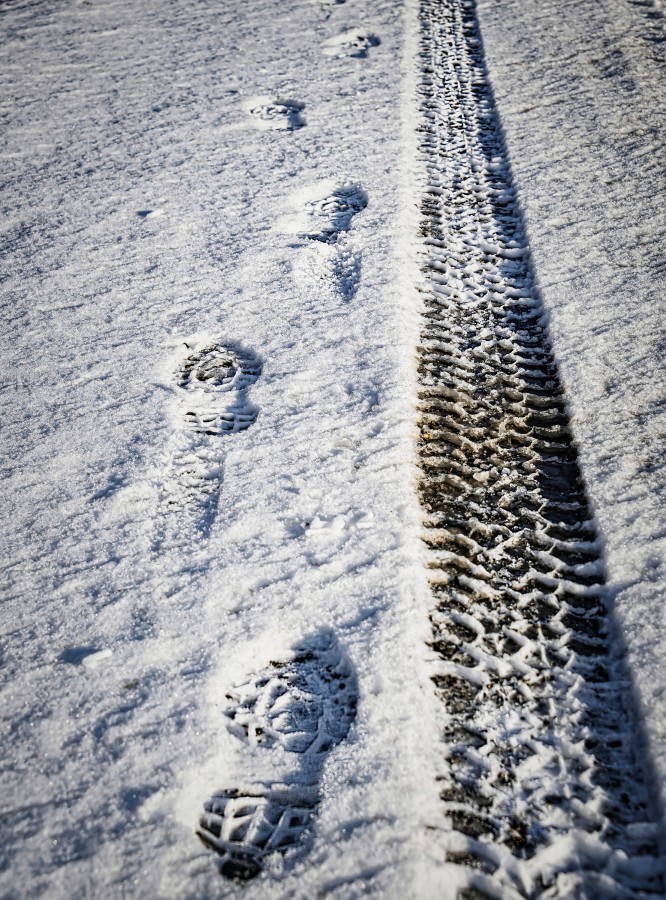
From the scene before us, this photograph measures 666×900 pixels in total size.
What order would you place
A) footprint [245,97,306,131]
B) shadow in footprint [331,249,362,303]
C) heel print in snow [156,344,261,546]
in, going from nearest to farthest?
heel print in snow [156,344,261,546]
shadow in footprint [331,249,362,303]
footprint [245,97,306,131]

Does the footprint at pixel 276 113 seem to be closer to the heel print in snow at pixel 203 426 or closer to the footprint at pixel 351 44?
the footprint at pixel 351 44

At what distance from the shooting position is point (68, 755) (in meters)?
1.37

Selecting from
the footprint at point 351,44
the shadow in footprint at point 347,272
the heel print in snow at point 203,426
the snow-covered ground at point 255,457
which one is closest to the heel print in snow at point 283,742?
the snow-covered ground at point 255,457

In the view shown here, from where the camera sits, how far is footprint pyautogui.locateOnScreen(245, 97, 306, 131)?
3.86 meters

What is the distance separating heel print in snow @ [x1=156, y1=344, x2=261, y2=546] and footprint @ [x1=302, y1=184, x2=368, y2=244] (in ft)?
3.03

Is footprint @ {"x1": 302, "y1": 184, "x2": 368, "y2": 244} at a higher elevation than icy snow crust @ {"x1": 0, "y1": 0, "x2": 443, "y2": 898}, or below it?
higher

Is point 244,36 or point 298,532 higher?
point 244,36

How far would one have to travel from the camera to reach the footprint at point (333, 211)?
9.80ft

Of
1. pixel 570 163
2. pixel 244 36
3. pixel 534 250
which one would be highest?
pixel 244 36

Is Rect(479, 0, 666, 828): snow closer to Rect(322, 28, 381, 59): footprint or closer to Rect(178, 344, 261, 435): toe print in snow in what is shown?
Rect(322, 28, 381, 59): footprint

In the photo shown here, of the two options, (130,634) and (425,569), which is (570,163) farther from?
(130,634)

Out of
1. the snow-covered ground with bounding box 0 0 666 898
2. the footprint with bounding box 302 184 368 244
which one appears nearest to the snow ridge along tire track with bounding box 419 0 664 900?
the snow-covered ground with bounding box 0 0 666 898

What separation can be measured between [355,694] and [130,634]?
0.60m

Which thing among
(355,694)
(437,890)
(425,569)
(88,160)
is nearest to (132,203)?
(88,160)
